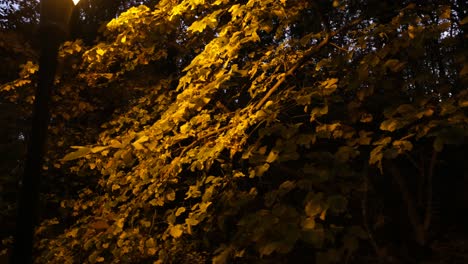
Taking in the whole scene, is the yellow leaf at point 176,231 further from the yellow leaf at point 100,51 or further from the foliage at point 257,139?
the yellow leaf at point 100,51

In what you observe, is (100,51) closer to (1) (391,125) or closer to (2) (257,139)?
(2) (257,139)

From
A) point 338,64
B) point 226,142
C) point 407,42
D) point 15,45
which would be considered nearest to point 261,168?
point 226,142

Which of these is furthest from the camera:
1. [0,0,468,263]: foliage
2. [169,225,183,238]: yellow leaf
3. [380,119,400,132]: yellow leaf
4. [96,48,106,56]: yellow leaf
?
[96,48,106,56]: yellow leaf

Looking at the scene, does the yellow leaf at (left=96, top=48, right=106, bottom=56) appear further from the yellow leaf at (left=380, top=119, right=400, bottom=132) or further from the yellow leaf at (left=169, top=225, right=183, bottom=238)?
the yellow leaf at (left=380, top=119, right=400, bottom=132)

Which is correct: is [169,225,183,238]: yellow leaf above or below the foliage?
below

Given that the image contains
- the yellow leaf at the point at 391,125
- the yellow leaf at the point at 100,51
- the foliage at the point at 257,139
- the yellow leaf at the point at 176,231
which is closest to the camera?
the foliage at the point at 257,139

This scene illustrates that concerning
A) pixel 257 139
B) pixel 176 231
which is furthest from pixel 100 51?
pixel 176 231

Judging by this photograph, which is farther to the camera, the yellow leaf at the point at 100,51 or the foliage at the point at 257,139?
the yellow leaf at the point at 100,51

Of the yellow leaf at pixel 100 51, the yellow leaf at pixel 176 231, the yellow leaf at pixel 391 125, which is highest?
the yellow leaf at pixel 100 51

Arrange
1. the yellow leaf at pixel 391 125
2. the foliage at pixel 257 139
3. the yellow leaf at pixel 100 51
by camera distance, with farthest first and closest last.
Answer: the yellow leaf at pixel 100 51, the yellow leaf at pixel 391 125, the foliage at pixel 257 139

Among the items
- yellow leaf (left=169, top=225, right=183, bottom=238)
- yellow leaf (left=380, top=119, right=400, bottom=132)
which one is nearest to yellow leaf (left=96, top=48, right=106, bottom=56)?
yellow leaf (left=169, top=225, right=183, bottom=238)

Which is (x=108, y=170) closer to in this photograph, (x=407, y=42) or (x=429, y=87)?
(x=407, y=42)

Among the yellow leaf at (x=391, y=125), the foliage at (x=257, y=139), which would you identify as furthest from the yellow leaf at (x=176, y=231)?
the yellow leaf at (x=391, y=125)

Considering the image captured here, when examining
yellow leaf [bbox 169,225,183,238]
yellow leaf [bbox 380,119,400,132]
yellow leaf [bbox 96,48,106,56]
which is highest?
yellow leaf [bbox 96,48,106,56]
